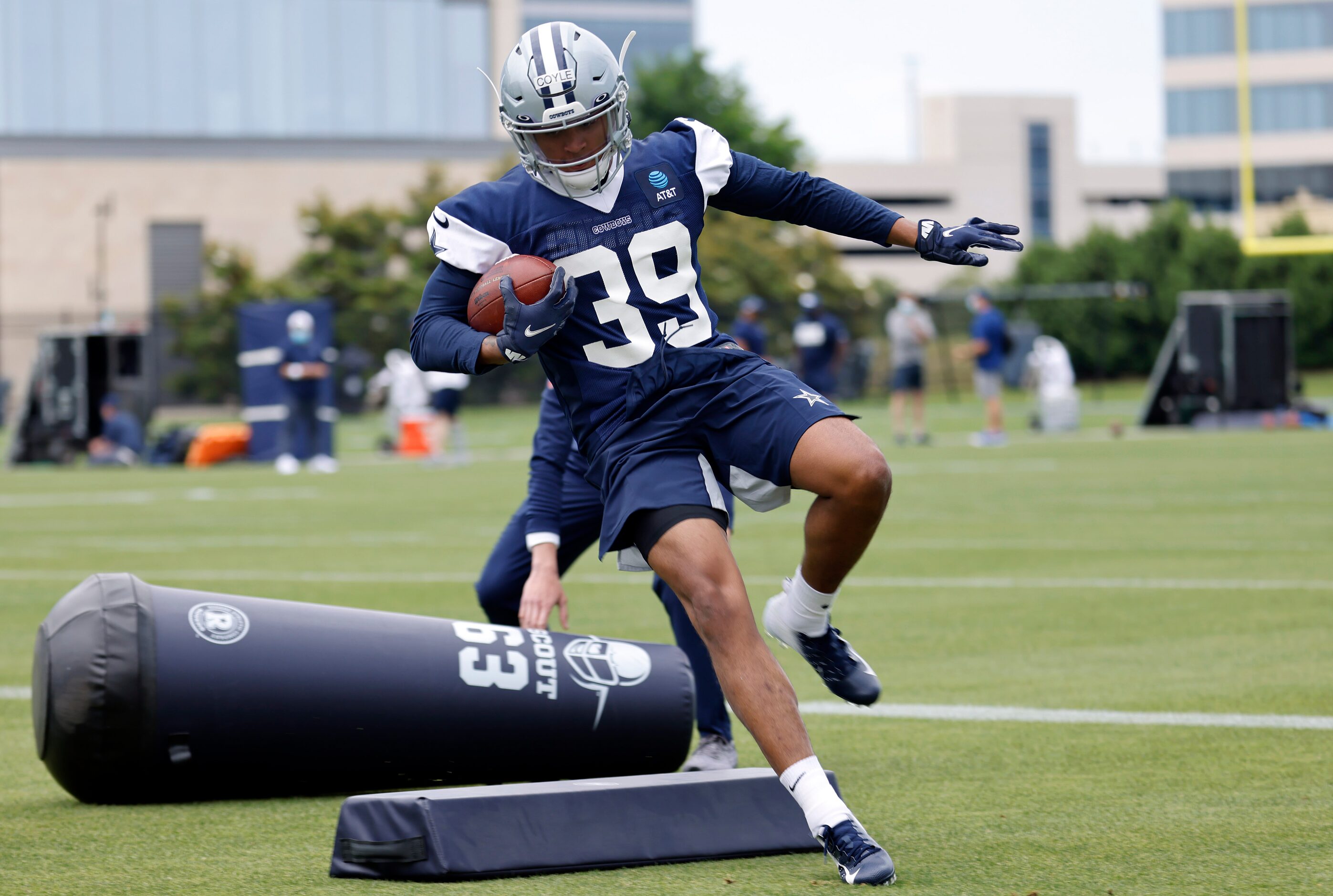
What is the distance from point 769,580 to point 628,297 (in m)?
5.67

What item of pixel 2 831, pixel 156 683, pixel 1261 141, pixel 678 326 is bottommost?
pixel 2 831

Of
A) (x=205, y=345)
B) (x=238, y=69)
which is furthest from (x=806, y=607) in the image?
(x=238, y=69)

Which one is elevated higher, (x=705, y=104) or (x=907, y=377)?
Answer: (x=705, y=104)

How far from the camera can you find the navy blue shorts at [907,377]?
942 inches

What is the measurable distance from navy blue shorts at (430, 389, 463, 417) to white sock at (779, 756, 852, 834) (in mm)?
18935

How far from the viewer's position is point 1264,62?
7600 centimetres

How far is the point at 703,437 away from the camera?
4223mm

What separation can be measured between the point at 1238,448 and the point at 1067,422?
21.2ft

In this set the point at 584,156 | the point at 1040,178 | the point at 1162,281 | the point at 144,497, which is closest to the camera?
the point at 584,156

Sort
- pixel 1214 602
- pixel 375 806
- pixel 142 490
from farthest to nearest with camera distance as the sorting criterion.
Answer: pixel 142 490 < pixel 1214 602 < pixel 375 806

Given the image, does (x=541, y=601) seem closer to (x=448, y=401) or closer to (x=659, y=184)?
(x=659, y=184)

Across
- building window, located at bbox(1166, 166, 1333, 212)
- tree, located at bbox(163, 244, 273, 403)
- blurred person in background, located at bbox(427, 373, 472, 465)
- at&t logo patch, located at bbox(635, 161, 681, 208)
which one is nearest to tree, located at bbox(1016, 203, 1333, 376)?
tree, located at bbox(163, 244, 273, 403)

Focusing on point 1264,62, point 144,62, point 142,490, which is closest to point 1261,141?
point 1264,62

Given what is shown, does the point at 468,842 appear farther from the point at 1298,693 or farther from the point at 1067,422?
the point at 1067,422
